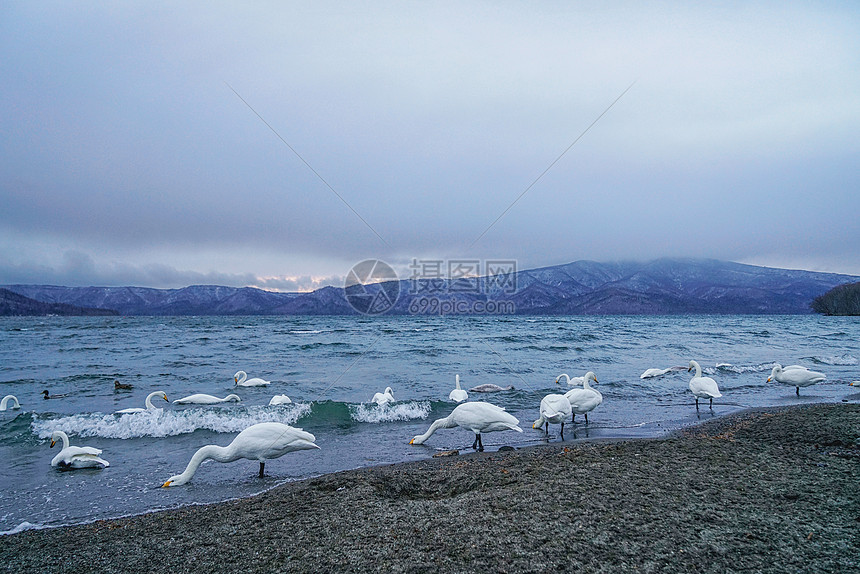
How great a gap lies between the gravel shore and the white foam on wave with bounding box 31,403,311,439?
5.60 meters

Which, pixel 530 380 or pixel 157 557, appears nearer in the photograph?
pixel 157 557

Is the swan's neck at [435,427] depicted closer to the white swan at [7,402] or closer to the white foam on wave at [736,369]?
the white swan at [7,402]

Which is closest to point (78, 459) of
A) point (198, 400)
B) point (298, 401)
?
point (198, 400)

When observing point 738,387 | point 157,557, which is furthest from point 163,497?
point 738,387

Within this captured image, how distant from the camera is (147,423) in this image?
38.2 feet

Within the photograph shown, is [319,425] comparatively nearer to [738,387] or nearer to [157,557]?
[157,557]

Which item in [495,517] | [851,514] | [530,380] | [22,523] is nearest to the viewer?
[851,514]

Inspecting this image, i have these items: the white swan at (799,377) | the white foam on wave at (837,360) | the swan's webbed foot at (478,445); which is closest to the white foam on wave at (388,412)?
the swan's webbed foot at (478,445)

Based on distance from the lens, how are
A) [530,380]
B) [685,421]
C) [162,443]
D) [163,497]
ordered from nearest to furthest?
1. [163,497]
2. [162,443]
3. [685,421]
4. [530,380]

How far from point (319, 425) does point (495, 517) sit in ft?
28.0

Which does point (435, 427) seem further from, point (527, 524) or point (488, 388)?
point (488, 388)

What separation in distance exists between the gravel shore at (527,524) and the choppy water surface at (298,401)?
6.04 ft

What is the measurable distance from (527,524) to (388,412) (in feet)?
30.3

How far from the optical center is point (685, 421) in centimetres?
1229
